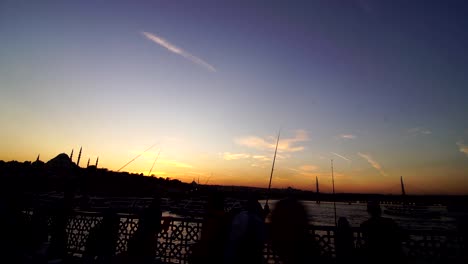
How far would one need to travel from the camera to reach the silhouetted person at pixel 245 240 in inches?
133

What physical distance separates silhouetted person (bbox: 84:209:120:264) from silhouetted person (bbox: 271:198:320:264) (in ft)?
14.8

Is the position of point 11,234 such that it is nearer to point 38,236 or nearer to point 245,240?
point 38,236

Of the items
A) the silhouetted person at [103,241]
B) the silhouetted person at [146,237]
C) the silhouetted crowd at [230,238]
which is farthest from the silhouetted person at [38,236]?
the silhouetted person at [146,237]

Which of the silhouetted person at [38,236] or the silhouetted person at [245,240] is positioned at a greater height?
the silhouetted person at [245,240]

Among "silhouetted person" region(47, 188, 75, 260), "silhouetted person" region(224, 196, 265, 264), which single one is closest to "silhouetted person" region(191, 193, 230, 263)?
"silhouetted person" region(224, 196, 265, 264)

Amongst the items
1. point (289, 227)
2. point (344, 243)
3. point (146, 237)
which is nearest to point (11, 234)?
point (146, 237)

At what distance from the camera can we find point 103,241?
672 cm

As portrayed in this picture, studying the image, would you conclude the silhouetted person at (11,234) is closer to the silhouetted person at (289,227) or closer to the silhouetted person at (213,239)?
the silhouetted person at (213,239)

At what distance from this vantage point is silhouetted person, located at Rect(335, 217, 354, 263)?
5.34 m

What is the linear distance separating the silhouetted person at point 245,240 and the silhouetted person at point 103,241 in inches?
183

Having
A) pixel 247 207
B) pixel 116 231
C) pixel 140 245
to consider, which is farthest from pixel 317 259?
pixel 116 231

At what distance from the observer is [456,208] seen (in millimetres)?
108438

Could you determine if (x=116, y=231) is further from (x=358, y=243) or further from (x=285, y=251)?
(x=358, y=243)

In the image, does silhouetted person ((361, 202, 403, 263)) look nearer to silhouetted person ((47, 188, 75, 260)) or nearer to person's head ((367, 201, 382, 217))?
person's head ((367, 201, 382, 217))
